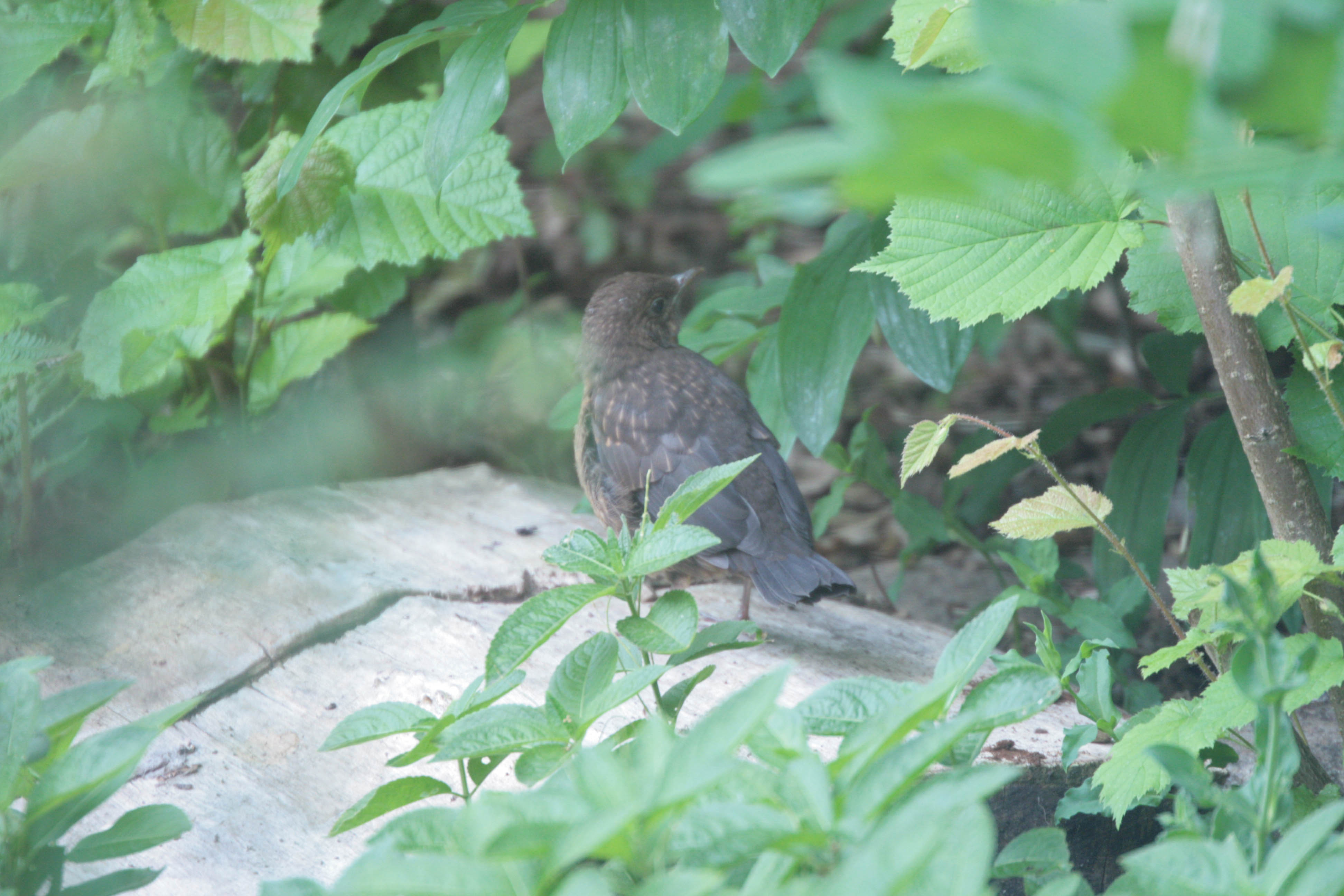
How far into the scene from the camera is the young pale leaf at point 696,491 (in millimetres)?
1412

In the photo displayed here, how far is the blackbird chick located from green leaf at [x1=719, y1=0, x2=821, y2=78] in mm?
952

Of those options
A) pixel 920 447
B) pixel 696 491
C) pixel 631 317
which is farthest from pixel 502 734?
pixel 631 317

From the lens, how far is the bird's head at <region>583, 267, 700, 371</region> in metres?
3.75

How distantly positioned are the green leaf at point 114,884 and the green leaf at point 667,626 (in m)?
0.61

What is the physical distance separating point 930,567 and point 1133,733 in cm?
290

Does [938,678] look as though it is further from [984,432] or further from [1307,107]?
[984,432]

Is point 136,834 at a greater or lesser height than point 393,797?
greater

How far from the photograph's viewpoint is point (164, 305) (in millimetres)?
2842

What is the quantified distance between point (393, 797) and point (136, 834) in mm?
295

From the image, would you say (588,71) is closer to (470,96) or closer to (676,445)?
(470,96)

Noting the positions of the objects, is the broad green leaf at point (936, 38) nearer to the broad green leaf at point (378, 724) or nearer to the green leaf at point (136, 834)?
the broad green leaf at point (378, 724)

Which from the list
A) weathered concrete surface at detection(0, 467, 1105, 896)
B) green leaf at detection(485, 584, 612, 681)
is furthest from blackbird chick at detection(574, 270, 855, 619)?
green leaf at detection(485, 584, 612, 681)

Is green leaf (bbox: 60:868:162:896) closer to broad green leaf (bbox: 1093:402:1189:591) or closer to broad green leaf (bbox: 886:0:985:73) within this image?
broad green leaf (bbox: 886:0:985:73)

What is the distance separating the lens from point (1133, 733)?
149cm
